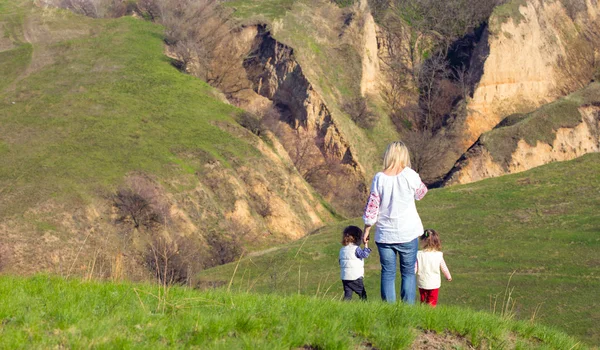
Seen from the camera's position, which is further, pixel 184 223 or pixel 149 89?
pixel 149 89

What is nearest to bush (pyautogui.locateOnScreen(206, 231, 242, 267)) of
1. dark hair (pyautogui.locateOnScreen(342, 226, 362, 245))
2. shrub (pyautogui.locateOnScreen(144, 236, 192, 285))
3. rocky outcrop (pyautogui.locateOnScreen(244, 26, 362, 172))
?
shrub (pyautogui.locateOnScreen(144, 236, 192, 285))

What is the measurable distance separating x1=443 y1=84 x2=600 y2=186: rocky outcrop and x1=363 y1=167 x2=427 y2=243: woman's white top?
126 feet

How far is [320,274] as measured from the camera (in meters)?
20.4

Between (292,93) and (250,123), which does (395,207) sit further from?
(292,93)

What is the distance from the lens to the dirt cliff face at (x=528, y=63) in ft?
190

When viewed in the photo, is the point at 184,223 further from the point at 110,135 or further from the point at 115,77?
the point at 115,77

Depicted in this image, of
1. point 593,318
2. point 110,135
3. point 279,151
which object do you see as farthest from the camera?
point 279,151

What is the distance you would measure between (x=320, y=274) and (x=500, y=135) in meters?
30.2

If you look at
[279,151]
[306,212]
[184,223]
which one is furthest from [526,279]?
[279,151]

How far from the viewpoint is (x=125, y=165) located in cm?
3350

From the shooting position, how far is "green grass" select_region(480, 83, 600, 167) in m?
46.8

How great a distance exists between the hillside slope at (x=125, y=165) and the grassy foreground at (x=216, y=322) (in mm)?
16049

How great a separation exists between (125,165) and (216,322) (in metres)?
28.2

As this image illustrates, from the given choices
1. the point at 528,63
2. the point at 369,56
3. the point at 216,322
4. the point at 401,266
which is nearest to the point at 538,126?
the point at 528,63
